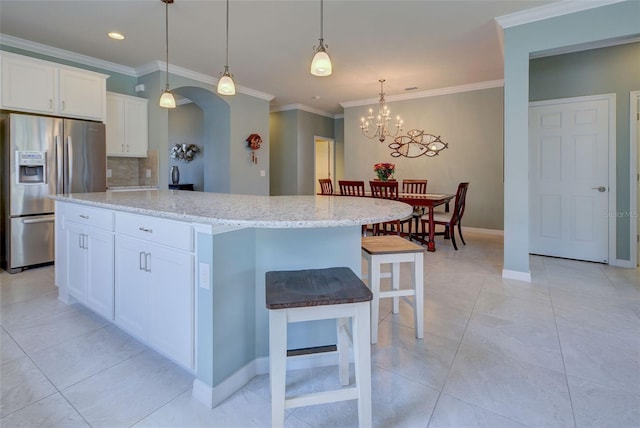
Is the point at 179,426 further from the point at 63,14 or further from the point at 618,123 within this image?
the point at 618,123

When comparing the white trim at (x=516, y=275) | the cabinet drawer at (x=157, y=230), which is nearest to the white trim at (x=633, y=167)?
the white trim at (x=516, y=275)

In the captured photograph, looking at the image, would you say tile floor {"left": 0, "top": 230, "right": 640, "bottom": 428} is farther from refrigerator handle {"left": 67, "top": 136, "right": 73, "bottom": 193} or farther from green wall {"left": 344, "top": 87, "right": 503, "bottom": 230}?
green wall {"left": 344, "top": 87, "right": 503, "bottom": 230}

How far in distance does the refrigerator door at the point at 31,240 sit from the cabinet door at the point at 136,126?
1.46m

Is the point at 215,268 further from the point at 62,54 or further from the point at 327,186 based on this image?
the point at 62,54

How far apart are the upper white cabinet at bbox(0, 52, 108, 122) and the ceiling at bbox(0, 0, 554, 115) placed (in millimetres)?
372

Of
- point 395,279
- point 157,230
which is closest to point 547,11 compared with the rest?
point 395,279

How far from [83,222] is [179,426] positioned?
5.62 feet

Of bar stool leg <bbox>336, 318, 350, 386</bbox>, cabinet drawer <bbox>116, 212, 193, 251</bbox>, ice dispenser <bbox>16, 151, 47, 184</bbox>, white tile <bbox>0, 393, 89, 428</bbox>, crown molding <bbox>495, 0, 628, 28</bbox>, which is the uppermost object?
crown molding <bbox>495, 0, 628, 28</bbox>

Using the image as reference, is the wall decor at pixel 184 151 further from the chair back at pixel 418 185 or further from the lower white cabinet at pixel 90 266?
the lower white cabinet at pixel 90 266

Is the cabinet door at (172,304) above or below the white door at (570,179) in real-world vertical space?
below

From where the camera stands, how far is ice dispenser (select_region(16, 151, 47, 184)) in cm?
345

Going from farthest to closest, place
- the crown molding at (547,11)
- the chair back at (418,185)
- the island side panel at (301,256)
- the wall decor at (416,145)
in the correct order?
the wall decor at (416,145) < the chair back at (418,185) < the crown molding at (547,11) < the island side panel at (301,256)

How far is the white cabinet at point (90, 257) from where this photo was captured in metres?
2.11

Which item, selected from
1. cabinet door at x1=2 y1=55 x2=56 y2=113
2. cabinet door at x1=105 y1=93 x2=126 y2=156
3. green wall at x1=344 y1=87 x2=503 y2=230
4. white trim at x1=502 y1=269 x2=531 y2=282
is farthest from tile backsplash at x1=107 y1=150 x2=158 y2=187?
white trim at x1=502 y1=269 x2=531 y2=282
